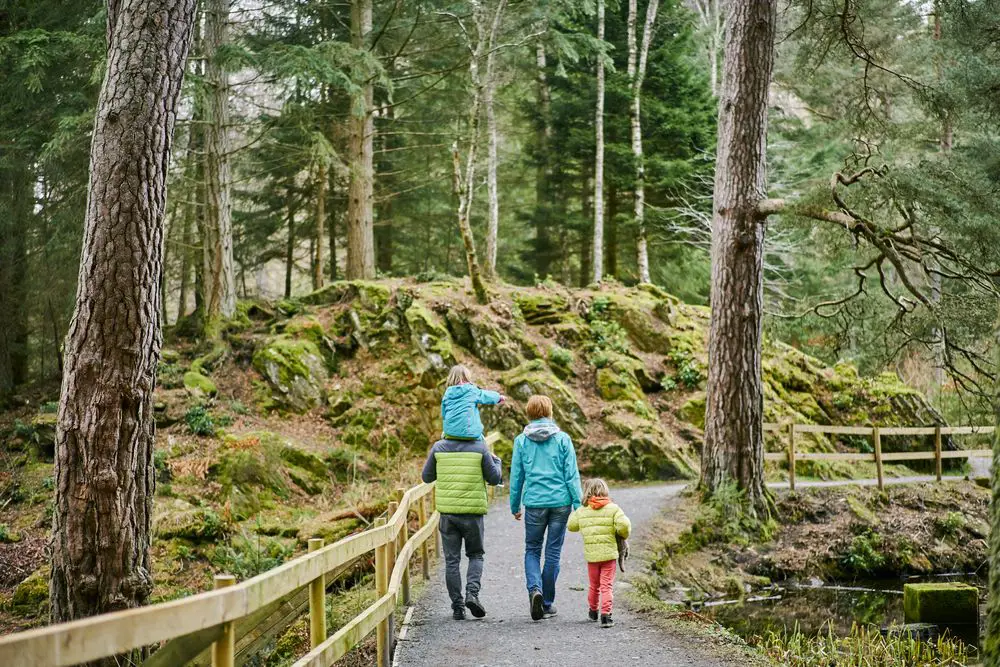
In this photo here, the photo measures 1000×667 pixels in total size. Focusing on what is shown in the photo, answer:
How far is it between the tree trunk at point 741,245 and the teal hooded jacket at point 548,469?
188 inches

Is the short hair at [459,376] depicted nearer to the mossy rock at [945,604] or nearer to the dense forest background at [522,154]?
the mossy rock at [945,604]

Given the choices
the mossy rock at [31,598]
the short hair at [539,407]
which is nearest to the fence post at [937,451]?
the short hair at [539,407]

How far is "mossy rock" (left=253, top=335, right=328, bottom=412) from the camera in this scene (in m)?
14.7

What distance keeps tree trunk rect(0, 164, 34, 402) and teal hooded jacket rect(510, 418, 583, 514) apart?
46.1ft

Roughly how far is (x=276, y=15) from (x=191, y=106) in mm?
5665

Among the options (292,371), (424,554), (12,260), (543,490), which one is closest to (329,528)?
(424,554)

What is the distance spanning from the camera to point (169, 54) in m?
5.93

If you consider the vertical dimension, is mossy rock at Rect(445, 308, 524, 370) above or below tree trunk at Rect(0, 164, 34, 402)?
below

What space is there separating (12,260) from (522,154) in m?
17.1

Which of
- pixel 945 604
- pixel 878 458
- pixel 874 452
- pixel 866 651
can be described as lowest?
pixel 866 651

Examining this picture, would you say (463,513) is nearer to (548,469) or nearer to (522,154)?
(548,469)

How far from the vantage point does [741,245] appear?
426 inches

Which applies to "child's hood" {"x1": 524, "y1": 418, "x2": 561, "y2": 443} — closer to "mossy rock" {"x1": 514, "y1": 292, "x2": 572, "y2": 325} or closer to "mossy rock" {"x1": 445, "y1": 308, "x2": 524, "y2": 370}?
"mossy rock" {"x1": 445, "y1": 308, "x2": 524, "y2": 370}

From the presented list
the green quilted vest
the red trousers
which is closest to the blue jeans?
the red trousers
